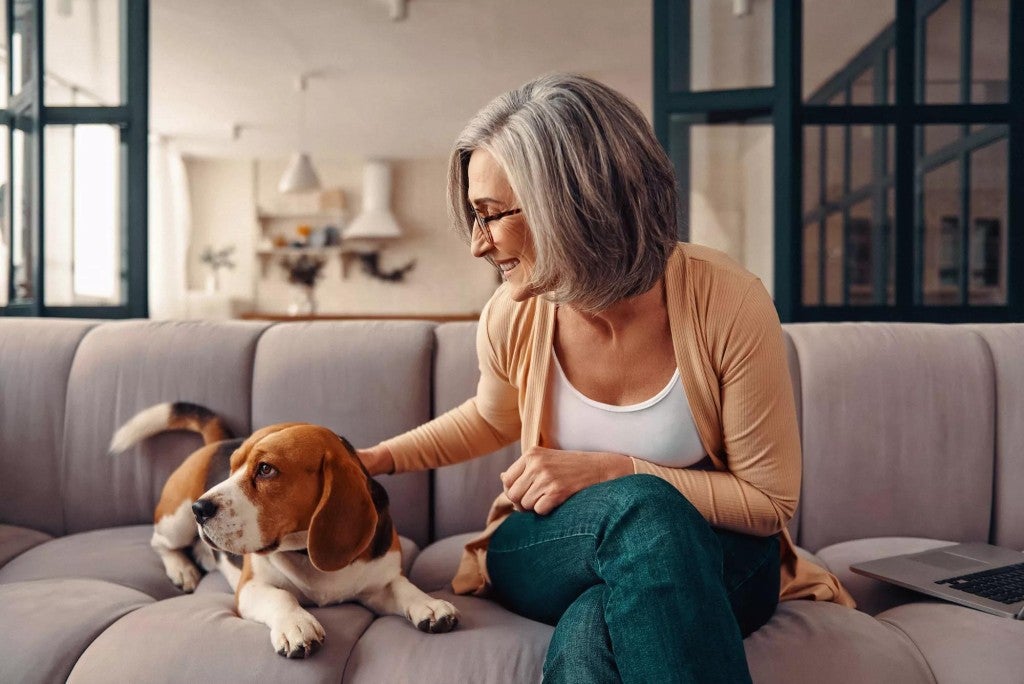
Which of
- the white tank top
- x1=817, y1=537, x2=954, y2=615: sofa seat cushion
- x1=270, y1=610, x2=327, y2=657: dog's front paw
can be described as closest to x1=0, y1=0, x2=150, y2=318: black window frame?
x1=270, y1=610, x2=327, y2=657: dog's front paw

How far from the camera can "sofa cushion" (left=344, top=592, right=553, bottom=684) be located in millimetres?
1145

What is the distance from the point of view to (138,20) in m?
2.88

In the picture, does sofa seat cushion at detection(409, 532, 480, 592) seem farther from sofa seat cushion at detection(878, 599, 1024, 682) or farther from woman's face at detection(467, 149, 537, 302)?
sofa seat cushion at detection(878, 599, 1024, 682)

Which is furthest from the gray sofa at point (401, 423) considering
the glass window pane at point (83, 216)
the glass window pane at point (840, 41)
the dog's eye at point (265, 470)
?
the glass window pane at point (840, 41)

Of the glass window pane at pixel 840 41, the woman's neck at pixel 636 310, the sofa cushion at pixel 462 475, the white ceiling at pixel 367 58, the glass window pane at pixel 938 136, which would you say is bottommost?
the sofa cushion at pixel 462 475

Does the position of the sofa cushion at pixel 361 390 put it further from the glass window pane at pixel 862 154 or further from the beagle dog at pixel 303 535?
the glass window pane at pixel 862 154

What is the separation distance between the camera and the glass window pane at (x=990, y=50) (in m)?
2.88

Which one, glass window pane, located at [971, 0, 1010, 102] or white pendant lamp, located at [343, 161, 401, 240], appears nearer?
glass window pane, located at [971, 0, 1010, 102]

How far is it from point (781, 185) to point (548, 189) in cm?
199

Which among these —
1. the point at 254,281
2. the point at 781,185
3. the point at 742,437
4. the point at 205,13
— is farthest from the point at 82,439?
the point at 254,281

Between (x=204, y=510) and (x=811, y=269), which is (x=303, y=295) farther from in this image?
(x=204, y=510)

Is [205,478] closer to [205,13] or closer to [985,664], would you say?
[985,664]

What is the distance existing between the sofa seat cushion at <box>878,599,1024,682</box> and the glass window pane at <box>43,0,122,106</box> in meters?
3.01

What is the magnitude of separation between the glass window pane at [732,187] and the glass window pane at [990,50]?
776mm
